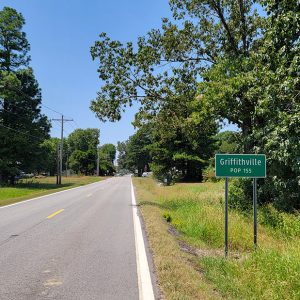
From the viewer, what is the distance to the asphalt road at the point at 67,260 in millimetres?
5719

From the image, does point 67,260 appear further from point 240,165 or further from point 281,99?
point 281,99

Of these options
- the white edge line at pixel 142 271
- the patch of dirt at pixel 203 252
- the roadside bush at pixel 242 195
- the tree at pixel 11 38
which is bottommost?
the patch of dirt at pixel 203 252

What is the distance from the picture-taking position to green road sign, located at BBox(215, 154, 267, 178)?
352 inches

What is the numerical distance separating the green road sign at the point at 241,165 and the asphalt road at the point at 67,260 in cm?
279

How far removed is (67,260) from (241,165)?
14.4 ft

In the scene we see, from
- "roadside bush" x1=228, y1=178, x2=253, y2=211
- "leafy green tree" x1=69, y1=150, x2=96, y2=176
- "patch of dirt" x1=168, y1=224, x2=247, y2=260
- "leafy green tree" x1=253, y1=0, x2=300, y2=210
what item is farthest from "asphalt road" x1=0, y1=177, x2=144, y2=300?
"leafy green tree" x1=69, y1=150, x2=96, y2=176

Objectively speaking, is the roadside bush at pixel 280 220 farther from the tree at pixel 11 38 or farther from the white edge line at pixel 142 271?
the tree at pixel 11 38

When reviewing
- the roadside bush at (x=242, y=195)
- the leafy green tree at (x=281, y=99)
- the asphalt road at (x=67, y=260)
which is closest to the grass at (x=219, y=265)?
the asphalt road at (x=67, y=260)

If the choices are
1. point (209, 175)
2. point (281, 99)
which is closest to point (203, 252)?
point (281, 99)

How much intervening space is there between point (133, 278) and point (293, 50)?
7.46 m

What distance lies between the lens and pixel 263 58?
490 inches

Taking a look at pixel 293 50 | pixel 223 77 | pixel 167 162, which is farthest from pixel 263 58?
pixel 167 162

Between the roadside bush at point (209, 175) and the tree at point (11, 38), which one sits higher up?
the tree at point (11, 38)

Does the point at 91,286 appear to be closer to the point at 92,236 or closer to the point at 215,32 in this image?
the point at 92,236
